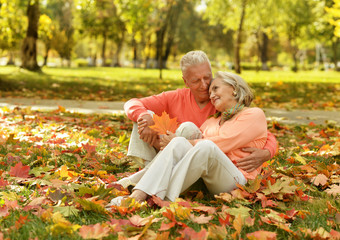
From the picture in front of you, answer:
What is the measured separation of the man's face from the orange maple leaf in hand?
0.35 meters

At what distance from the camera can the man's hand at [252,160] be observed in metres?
2.81

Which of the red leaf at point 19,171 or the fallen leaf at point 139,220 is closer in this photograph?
the fallen leaf at point 139,220

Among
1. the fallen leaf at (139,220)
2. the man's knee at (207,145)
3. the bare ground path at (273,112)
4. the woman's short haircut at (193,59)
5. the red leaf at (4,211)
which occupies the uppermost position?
the woman's short haircut at (193,59)

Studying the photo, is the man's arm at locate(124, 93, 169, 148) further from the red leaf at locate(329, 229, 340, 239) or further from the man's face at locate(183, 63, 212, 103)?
the red leaf at locate(329, 229, 340, 239)

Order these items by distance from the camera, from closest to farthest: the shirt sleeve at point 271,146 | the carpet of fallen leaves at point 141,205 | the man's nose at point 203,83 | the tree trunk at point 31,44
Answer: the carpet of fallen leaves at point 141,205
the shirt sleeve at point 271,146
the man's nose at point 203,83
the tree trunk at point 31,44

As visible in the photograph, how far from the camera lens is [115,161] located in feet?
12.4

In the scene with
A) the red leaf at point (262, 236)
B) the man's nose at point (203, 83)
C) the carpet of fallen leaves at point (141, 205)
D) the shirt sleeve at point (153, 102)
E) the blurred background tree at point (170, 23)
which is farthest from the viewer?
the blurred background tree at point (170, 23)

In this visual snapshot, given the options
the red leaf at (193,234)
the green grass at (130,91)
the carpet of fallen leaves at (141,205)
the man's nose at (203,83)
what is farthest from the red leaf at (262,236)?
the green grass at (130,91)

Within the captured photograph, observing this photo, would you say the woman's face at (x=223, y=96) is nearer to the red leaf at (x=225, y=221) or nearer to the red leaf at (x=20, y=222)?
the red leaf at (x=225, y=221)

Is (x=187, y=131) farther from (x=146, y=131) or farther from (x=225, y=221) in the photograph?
(x=225, y=221)

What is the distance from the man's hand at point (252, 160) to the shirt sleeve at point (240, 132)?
0.10m

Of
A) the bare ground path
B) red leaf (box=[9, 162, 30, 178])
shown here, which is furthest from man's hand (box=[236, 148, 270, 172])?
the bare ground path

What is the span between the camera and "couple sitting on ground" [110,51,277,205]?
256 cm

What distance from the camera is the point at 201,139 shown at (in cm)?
285
